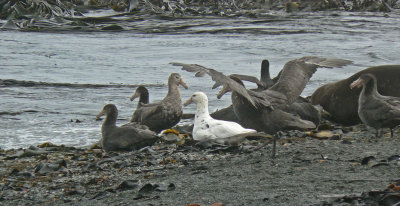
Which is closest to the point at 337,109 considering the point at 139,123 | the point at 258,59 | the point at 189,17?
the point at 139,123

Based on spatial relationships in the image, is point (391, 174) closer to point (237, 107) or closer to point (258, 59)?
point (237, 107)

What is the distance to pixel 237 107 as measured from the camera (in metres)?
7.97

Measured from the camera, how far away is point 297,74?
8898 millimetres

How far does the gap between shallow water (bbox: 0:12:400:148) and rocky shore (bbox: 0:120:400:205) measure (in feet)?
6.31

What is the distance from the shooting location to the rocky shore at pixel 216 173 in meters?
5.22

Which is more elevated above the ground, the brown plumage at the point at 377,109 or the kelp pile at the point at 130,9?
the brown plumage at the point at 377,109

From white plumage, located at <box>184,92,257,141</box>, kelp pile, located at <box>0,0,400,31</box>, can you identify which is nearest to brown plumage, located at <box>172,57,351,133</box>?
white plumage, located at <box>184,92,257,141</box>

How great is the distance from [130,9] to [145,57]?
327 inches

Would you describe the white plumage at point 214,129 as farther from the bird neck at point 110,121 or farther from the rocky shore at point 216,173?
the bird neck at point 110,121

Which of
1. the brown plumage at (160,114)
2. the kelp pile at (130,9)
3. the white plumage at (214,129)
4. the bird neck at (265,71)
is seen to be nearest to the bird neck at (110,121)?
the brown plumage at (160,114)

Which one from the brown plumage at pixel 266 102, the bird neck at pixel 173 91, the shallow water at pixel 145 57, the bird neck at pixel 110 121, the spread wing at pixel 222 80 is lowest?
the shallow water at pixel 145 57

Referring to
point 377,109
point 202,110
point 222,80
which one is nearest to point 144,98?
point 202,110

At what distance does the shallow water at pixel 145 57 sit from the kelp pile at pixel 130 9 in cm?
93

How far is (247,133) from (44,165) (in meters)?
2.41
